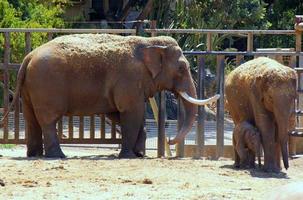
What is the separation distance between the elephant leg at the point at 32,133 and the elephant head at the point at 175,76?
1.74m

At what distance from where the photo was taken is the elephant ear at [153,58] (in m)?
13.6

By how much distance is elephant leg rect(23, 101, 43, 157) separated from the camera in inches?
539

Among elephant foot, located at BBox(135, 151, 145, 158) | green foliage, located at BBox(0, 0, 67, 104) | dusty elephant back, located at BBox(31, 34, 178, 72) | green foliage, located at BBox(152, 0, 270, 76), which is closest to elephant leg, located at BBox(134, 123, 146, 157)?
elephant foot, located at BBox(135, 151, 145, 158)

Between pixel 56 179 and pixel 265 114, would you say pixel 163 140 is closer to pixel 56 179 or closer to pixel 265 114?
pixel 265 114

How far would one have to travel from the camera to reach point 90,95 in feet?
44.4

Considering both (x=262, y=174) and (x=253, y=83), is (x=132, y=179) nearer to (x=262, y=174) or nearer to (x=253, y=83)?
(x=262, y=174)

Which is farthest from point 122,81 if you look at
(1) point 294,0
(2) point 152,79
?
(1) point 294,0

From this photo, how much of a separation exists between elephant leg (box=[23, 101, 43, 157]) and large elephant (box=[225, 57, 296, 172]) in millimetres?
2995

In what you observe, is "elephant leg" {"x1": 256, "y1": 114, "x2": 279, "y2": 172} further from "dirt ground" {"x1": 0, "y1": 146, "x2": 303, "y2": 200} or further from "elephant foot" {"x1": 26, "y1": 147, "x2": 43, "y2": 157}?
"elephant foot" {"x1": 26, "y1": 147, "x2": 43, "y2": 157}

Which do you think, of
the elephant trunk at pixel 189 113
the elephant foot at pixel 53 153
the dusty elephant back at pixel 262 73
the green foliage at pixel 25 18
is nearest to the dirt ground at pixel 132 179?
the elephant foot at pixel 53 153

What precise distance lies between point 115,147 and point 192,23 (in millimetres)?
10715

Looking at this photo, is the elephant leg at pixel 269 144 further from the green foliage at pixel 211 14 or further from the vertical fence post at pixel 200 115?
the green foliage at pixel 211 14

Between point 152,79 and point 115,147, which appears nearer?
point 152,79

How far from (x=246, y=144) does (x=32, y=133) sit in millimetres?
3294
